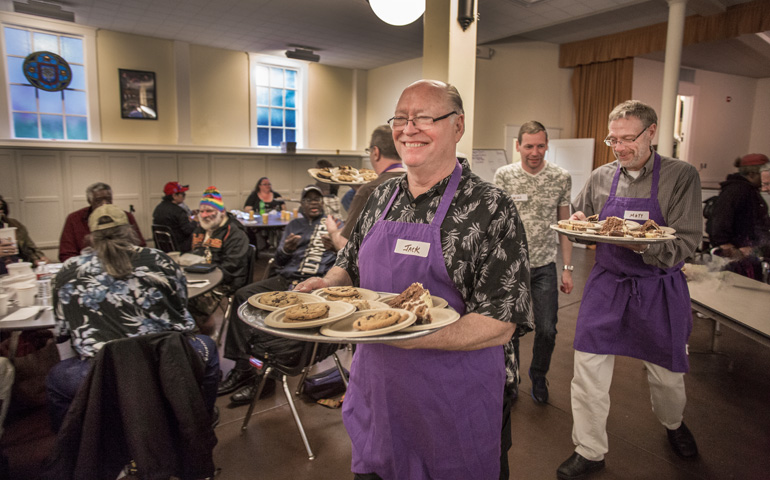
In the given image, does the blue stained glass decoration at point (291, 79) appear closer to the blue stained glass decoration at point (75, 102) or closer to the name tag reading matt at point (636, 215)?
the blue stained glass decoration at point (75, 102)

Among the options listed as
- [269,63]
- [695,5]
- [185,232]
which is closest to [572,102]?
[695,5]

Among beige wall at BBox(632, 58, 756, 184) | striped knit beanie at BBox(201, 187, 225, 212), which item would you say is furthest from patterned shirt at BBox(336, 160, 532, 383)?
beige wall at BBox(632, 58, 756, 184)

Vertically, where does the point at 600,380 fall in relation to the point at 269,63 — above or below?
below

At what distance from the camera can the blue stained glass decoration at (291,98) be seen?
1118 centimetres

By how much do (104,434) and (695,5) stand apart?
9.28 m

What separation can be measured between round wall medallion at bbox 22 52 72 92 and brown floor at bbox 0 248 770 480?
286 inches

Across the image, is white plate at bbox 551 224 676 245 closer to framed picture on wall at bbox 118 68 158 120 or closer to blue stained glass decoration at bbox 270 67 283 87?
framed picture on wall at bbox 118 68 158 120

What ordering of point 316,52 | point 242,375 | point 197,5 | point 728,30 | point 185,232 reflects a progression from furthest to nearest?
point 316,52, point 728,30, point 197,5, point 185,232, point 242,375

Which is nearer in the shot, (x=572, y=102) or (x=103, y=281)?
(x=103, y=281)

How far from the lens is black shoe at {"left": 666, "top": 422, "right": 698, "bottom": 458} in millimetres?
2705

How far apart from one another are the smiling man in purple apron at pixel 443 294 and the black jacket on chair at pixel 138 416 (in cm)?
99

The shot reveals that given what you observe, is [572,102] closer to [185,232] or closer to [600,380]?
[185,232]

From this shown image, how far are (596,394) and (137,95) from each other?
950cm

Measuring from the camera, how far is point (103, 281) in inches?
87.5
